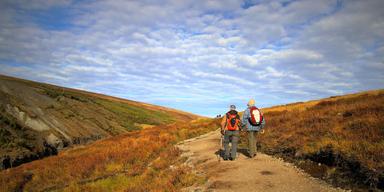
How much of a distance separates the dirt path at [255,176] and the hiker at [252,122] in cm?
66

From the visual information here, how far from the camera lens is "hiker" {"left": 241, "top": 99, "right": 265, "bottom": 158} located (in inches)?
486

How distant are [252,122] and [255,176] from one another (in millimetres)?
3291

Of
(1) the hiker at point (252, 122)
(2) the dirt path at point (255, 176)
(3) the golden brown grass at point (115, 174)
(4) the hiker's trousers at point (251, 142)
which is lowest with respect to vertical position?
(3) the golden brown grass at point (115, 174)

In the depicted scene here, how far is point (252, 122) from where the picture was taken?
12344 millimetres

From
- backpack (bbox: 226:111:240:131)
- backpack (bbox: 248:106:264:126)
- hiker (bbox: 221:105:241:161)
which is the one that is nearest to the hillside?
hiker (bbox: 221:105:241:161)

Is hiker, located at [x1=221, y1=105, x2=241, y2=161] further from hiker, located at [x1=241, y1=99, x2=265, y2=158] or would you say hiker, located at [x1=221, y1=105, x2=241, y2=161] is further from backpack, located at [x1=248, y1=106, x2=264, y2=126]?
backpack, located at [x1=248, y1=106, x2=264, y2=126]

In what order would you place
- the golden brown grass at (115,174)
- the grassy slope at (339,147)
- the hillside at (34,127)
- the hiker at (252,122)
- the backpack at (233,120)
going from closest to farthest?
the grassy slope at (339,147), the golden brown grass at (115,174), the backpack at (233,120), the hiker at (252,122), the hillside at (34,127)

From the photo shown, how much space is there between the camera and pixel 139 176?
13.1 m

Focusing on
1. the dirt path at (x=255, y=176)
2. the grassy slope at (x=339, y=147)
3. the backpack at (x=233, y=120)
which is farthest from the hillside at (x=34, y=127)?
the grassy slope at (x=339, y=147)

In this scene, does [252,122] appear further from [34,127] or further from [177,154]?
[34,127]

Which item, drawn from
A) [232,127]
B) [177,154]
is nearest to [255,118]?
[232,127]

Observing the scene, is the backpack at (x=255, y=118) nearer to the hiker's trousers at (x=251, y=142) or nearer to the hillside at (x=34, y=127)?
the hiker's trousers at (x=251, y=142)

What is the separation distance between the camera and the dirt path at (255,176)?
27.5ft

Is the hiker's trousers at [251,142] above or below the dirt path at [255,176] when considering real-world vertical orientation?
above
